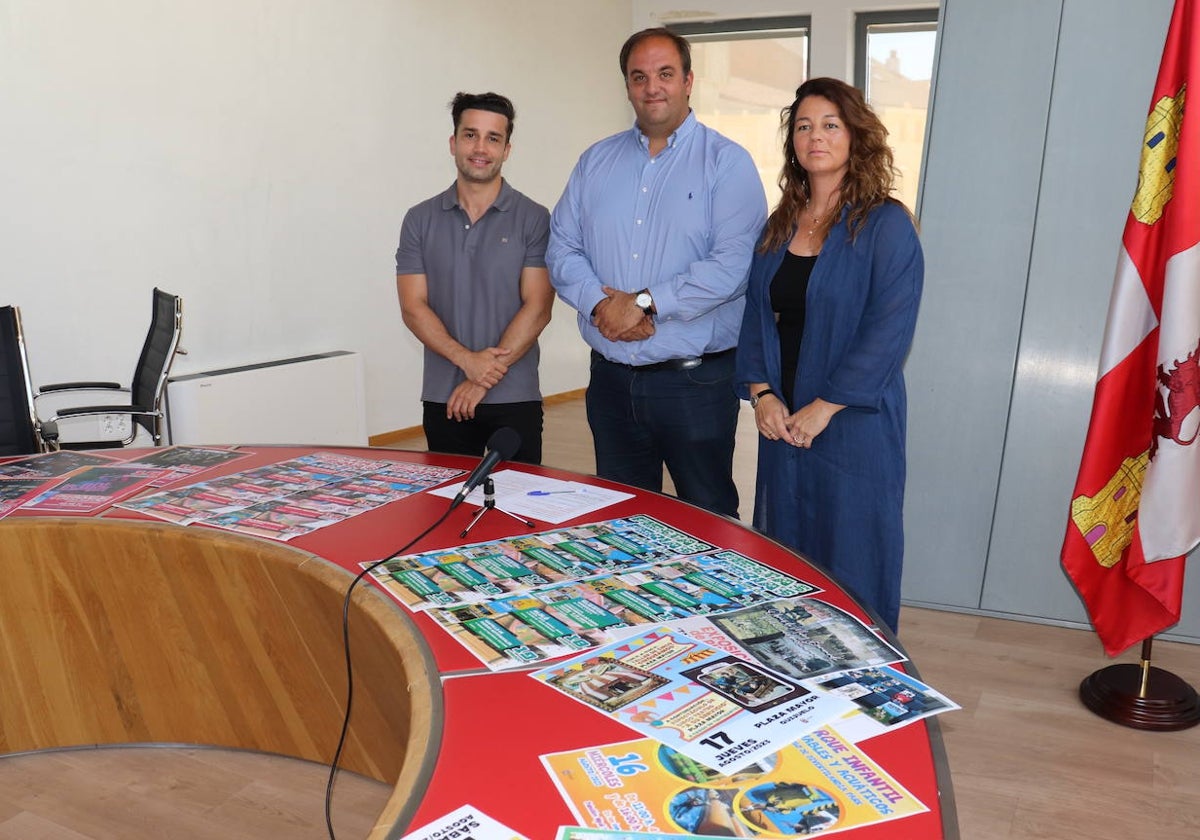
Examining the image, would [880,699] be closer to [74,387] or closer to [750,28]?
[74,387]

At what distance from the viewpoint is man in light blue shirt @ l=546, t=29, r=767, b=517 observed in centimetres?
271

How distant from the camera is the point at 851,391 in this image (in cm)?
235

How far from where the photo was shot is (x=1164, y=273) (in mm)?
2648

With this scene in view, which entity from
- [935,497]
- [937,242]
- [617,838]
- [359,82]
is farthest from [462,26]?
[617,838]

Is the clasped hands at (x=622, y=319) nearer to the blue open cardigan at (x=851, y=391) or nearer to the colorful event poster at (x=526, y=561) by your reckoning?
the blue open cardigan at (x=851, y=391)

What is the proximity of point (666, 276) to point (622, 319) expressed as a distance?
8.0 inches

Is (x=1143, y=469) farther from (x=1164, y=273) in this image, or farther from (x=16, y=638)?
(x=16, y=638)

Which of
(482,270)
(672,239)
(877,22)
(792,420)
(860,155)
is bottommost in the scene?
(792,420)

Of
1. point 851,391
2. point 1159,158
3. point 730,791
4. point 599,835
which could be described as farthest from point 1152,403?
point 599,835

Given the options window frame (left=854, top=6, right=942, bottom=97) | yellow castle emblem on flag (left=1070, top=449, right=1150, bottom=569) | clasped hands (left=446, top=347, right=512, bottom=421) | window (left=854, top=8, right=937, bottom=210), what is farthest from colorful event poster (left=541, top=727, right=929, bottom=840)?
window (left=854, top=8, right=937, bottom=210)

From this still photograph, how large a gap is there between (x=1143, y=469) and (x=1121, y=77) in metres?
1.32

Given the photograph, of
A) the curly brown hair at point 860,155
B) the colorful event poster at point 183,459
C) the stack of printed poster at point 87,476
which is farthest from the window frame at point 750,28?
the stack of printed poster at point 87,476

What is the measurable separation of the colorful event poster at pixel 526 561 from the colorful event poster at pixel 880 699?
0.51 metres

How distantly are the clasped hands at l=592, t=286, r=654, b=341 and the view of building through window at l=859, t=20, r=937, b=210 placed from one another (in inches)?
225
